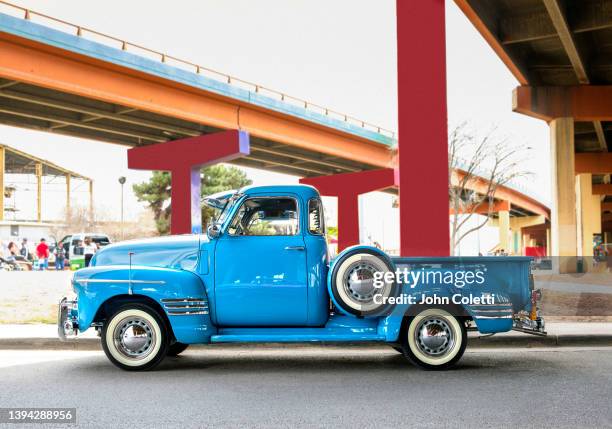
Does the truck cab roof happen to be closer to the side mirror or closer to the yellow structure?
the side mirror

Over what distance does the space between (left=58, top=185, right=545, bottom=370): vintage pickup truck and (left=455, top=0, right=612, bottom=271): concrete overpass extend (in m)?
12.1

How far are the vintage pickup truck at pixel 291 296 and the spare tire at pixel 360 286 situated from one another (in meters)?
0.01

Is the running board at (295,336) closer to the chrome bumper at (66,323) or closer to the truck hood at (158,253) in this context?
the truck hood at (158,253)

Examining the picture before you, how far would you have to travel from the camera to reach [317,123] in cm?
3616

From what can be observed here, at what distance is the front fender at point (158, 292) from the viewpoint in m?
7.84

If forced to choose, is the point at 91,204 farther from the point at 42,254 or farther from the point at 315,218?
the point at 315,218

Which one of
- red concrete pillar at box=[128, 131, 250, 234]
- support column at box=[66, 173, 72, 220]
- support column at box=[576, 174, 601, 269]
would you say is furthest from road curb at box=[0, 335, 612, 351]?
support column at box=[66, 173, 72, 220]

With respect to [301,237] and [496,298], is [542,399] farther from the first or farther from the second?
[301,237]

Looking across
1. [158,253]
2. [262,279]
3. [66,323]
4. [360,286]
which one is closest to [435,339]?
[360,286]

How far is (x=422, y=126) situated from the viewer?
45.8 ft

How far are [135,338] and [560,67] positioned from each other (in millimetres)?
24340

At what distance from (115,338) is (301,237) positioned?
2449 mm

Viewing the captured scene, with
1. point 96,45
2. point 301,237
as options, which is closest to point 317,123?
point 96,45

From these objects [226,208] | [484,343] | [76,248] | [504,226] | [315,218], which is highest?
[504,226]
